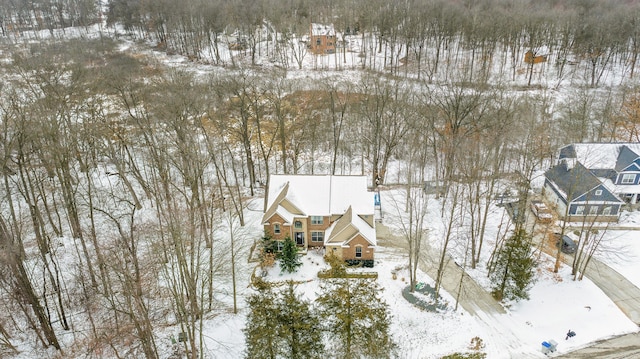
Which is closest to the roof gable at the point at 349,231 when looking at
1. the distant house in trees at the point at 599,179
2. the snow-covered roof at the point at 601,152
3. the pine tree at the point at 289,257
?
the pine tree at the point at 289,257

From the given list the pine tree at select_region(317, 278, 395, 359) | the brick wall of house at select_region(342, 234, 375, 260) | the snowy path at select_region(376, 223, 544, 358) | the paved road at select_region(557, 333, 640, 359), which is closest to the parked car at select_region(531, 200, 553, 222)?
the snowy path at select_region(376, 223, 544, 358)

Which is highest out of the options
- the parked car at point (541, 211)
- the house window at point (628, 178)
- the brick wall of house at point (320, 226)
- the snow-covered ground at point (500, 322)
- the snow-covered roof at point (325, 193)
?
the snow-covered roof at point (325, 193)

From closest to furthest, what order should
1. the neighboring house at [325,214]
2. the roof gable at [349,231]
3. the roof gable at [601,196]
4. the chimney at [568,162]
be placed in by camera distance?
1. the roof gable at [349,231]
2. the neighboring house at [325,214]
3. the roof gable at [601,196]
4. the chimney at [568,162]

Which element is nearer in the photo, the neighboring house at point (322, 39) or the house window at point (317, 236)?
the house window at point (317, 236)

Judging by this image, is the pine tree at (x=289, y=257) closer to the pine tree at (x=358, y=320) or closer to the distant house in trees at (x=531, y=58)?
the pine tree at (x=358, y=320)

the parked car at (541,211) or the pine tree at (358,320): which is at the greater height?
the pine tree at (358,320)

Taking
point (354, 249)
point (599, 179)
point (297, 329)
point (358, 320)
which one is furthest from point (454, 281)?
point (599, 179)

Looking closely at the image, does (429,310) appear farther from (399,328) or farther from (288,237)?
(288,237)
